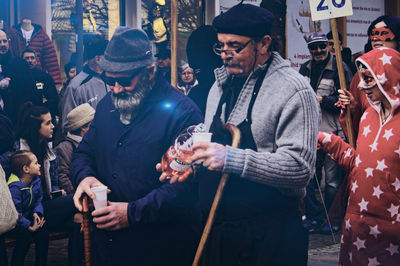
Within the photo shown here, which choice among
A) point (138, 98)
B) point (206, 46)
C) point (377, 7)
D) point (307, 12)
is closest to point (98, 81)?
point (206, 46)

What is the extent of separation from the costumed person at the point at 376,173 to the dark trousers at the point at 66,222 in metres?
2.77

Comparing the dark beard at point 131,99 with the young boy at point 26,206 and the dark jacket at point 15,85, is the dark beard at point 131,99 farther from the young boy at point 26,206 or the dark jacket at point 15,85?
the dark jacket at point 15,85

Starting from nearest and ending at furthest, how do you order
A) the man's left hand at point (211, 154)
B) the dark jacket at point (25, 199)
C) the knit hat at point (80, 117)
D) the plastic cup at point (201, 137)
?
1. the man's left hand at point (211, 154)
2. the plastic cup at point (201, 137)
3. the dark jacket at point (25, 199)
4. the knit hat at point (80, 117)

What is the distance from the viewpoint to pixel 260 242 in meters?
3.47

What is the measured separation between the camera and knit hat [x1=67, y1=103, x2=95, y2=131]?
7.53 m

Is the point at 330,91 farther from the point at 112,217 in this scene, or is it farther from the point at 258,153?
the point at 258,153

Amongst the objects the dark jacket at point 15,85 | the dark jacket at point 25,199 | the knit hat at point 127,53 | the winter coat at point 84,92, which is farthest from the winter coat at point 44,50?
the knit hat at point 127,53

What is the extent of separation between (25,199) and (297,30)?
8300 millimetres

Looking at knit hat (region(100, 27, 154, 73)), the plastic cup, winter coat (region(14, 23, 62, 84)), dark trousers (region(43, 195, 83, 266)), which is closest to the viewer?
the plastic cup

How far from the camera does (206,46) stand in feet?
20.1

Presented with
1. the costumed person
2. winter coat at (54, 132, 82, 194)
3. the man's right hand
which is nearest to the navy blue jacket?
the man's right hand

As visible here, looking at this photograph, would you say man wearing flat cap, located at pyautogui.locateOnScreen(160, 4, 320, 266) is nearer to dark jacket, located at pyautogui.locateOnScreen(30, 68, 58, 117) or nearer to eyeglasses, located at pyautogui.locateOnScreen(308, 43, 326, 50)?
eyeglasses, located at pyautogui.locateOnScreen(308, 43, 326, 50)

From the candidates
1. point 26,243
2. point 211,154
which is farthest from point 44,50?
point 211,154

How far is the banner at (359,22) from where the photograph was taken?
14.4m
